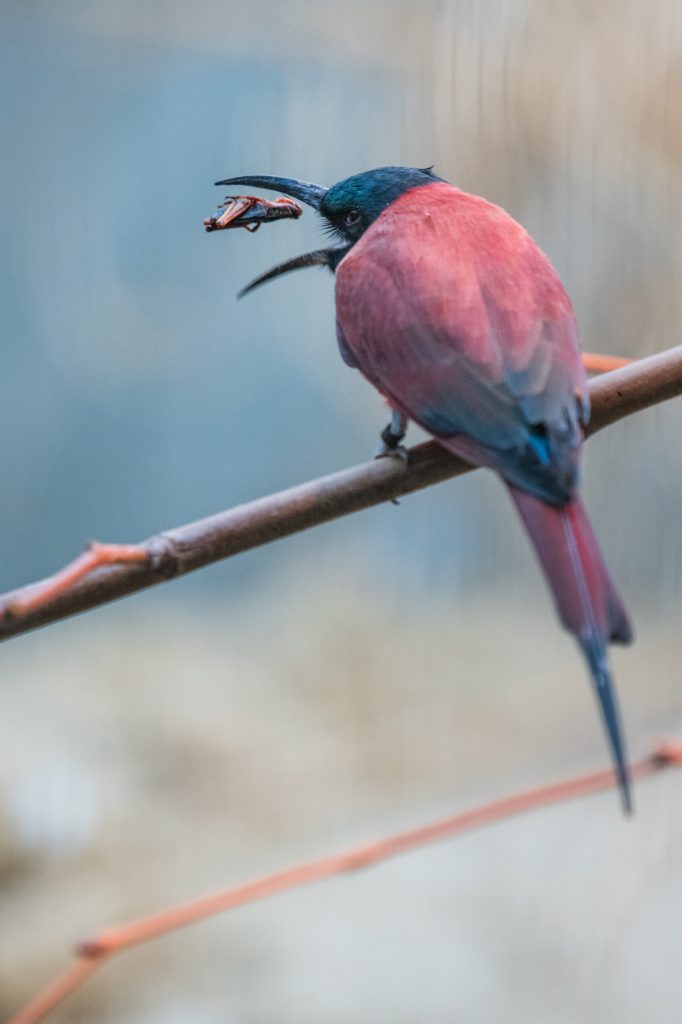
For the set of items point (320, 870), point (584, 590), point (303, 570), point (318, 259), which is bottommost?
point (303, 570)

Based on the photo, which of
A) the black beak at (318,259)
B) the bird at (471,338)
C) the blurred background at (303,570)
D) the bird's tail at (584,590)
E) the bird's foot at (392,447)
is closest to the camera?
the bird's tail at (584,590)

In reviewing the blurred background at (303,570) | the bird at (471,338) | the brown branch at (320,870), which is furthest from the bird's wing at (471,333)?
the blurred background at (303,570)

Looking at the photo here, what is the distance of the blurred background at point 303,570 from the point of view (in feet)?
4.49

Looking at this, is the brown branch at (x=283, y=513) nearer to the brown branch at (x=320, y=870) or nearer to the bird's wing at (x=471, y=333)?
the bird's wing at (x=471, y=333)

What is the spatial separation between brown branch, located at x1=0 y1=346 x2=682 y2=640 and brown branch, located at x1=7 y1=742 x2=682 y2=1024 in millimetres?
181

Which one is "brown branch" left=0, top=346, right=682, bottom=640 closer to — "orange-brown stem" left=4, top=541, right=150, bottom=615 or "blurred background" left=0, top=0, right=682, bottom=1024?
"orange-brown stem" left=4, top=541, right=150, bottom=615

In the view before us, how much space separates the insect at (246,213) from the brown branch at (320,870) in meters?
0.37

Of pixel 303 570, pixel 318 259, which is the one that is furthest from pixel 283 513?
pixel 303 570

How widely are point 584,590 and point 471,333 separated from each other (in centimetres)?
22

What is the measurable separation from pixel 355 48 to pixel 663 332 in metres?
0.51

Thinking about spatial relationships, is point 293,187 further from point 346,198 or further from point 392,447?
point 392,447

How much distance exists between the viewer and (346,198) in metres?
0.81

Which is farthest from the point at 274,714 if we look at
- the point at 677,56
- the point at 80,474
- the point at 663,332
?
the point at 677,56

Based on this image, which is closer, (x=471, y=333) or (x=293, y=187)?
(x=471, y=333)
